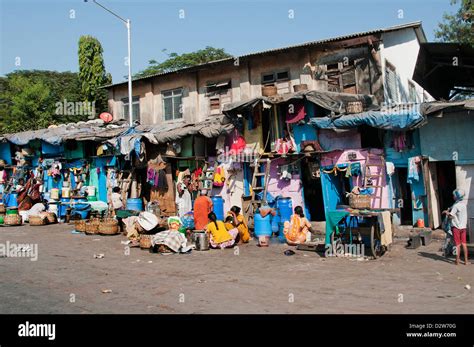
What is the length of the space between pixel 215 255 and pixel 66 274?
12.4ft

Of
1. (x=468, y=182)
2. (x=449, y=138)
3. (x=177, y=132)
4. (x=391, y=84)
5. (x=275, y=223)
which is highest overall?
(x=391, y=84)

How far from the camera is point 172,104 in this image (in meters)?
22.6

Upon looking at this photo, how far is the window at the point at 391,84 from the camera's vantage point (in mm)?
17203

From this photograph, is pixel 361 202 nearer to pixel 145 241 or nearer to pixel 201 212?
pixel 201 212

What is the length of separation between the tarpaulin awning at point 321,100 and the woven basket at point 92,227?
612 cm

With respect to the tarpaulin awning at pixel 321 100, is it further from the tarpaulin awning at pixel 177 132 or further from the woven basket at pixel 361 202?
the woven basket at pixel 361 202

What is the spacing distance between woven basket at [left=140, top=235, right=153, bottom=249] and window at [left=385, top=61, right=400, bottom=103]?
32.7 ft

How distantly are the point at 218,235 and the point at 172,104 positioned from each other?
11.0m

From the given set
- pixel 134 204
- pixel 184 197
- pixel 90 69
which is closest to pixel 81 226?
pixel 134 204

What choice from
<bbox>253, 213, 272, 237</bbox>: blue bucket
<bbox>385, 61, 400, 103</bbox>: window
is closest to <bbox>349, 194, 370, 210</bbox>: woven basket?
<bbox>253, 213, 272, 237</bbox>: blue bucket

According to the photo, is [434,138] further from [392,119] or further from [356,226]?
[356,226]

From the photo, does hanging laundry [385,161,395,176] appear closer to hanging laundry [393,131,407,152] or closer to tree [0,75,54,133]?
hanging laundry [393,131,407,152]

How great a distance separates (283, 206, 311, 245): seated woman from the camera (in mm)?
13312

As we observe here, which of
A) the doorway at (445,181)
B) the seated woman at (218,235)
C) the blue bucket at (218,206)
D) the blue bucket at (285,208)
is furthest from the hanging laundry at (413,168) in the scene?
the blue bucket at (218,206)
